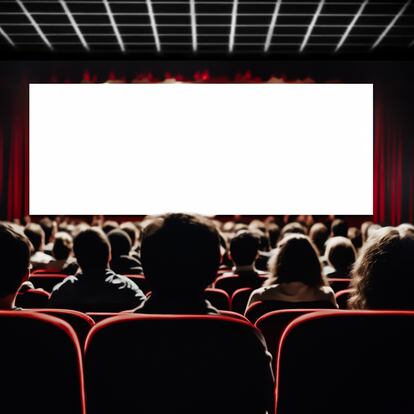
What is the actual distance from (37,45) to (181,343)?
11.5 m

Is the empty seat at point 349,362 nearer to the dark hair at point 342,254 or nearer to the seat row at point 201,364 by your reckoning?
the seat row at point 201,364

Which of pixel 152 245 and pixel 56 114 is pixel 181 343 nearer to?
pixel 152 245

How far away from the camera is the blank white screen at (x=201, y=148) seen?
12.1 metres

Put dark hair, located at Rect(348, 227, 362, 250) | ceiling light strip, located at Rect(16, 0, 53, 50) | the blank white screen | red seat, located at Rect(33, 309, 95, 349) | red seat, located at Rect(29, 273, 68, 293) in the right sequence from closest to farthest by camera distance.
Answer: red seat, located at Rect(33, 309, 95, 349) < red seat, located at Rect(29, 273, 68, 293) < dark hair, located at Rect(348, 227, 362, 250) < ceiling light strip, located at Rect(16, 0, 53, 50) < the blank white screen

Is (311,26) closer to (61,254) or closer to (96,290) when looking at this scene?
(61,254)

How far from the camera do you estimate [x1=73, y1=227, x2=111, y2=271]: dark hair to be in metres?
3.20

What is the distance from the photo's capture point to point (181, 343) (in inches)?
56.1

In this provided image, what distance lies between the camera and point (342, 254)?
14.2 ft

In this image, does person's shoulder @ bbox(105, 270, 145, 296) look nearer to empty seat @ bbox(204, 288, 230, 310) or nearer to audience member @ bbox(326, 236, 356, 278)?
empty seat @ bbox(204, 288, 230, 310)

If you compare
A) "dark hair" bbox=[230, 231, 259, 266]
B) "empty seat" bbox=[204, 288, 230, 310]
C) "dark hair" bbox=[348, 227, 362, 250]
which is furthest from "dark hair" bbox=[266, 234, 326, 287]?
"dark hair" bbox=[348, 227, 362, 250]

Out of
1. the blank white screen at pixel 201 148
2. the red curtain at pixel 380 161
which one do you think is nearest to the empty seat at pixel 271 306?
the blank white screen at pixel 201 148

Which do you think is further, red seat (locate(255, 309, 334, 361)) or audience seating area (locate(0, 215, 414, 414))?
red seat (locate(255, 309, 334, 361))

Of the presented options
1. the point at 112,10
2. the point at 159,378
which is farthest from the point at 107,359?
the point at 112,10

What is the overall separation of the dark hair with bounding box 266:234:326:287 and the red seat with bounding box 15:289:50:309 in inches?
48.1
